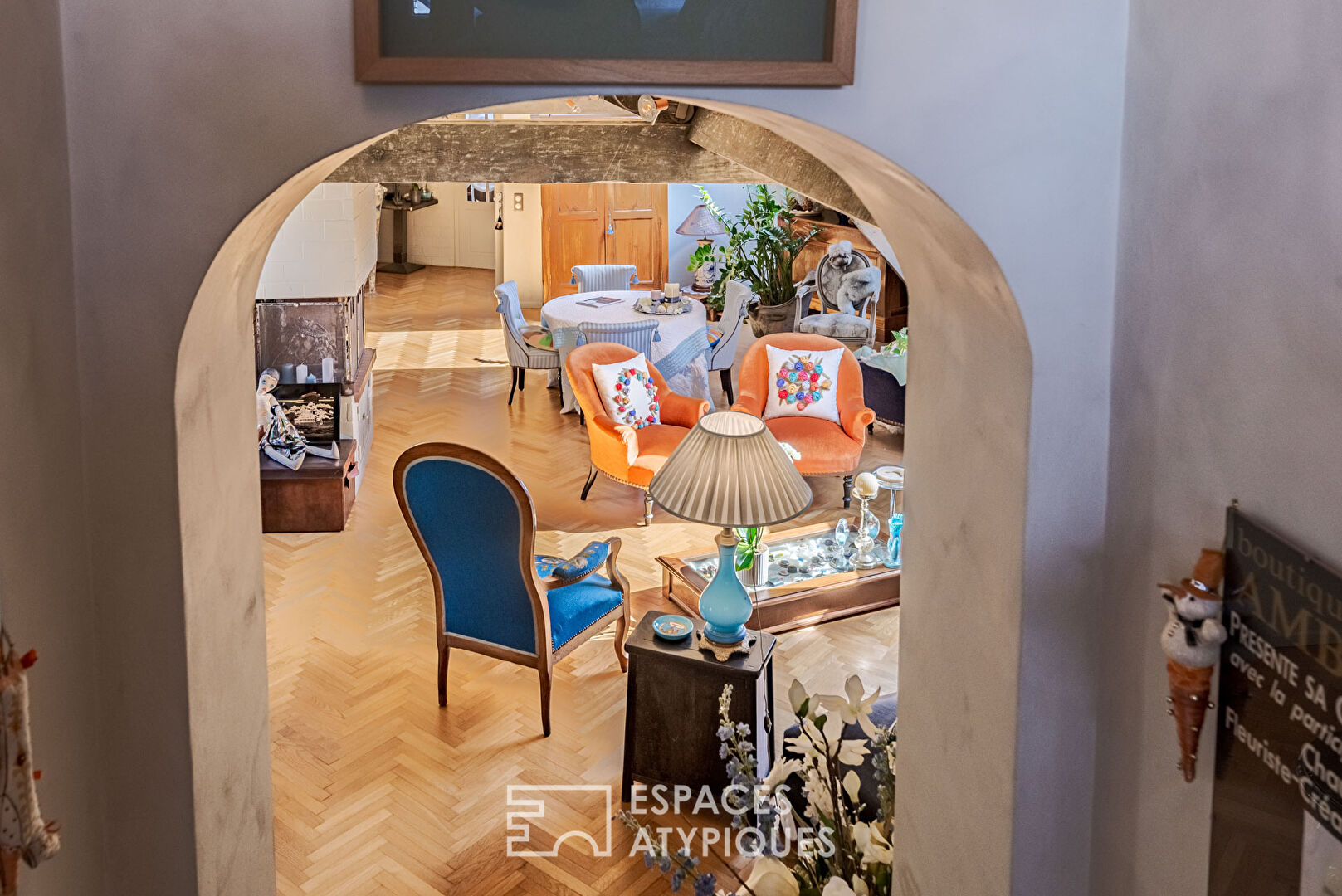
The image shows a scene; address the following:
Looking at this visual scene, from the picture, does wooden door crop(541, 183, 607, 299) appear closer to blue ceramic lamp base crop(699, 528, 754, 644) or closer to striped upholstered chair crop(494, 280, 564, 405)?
striped upholstered chair crop(494, 280, 564, 405)

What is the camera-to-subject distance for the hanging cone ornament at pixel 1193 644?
5.91ft

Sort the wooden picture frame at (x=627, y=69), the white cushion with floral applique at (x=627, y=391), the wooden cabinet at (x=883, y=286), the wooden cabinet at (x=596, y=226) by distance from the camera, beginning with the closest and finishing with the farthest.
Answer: the wooden picture frame at (x=627, y=69) < the white cushion with floral applique at (x=627, y=391) < the wooden cabinet at (x=883, y=286) < the wooden cabinet at (x=596, y=226)

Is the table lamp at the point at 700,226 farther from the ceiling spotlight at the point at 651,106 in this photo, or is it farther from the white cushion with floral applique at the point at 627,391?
the ceiling spotlight at the point at 651,106

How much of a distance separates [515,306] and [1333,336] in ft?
27.8

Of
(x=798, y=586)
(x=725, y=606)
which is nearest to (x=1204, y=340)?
(x=725, y=606)

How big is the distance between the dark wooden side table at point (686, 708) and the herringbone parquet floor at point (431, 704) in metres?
0.27

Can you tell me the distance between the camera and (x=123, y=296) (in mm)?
2025

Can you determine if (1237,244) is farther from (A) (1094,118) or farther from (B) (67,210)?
(B) (67,210)

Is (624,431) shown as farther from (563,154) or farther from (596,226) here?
(596,226)

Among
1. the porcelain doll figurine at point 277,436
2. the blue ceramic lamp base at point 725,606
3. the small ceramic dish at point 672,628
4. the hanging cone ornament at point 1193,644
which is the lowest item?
the small ceramic dish at point 672,628

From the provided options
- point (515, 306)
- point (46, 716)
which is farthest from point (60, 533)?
A: point (515, 306)

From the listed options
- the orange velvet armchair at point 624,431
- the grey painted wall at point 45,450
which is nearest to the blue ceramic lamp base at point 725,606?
the orange velvet armchair at point 624,431

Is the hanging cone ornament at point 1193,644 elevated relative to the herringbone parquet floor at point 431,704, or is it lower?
elevated

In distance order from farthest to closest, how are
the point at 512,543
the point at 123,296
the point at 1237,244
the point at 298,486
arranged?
the point at 298,486 → the point at 512,543 → the point at 123,296 → the point at 1237,244
